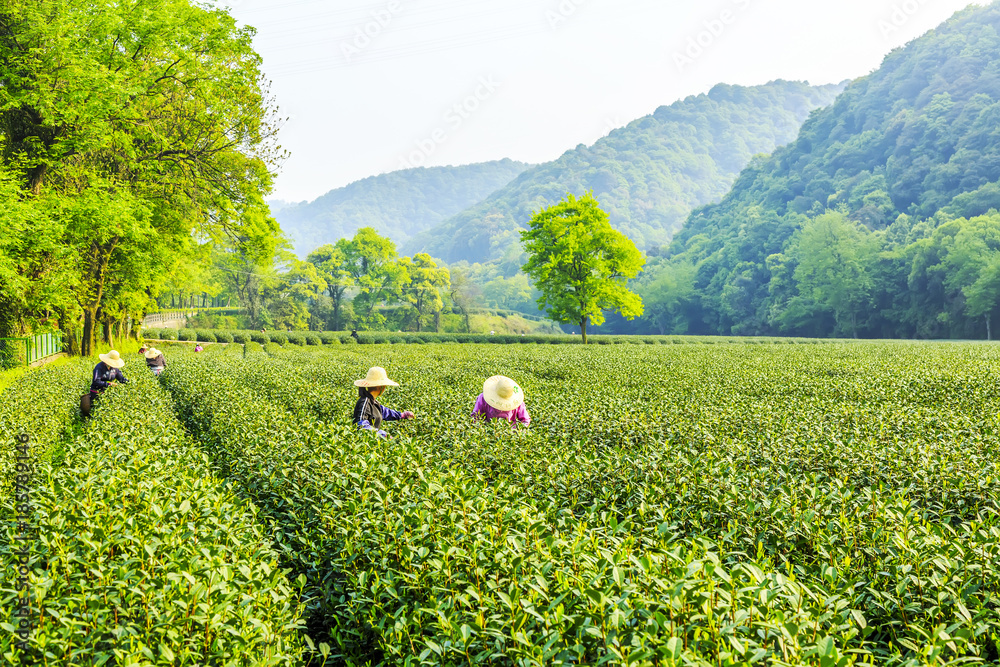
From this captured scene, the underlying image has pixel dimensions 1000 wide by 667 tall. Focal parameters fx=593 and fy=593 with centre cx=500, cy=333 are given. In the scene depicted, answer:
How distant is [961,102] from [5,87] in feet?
356

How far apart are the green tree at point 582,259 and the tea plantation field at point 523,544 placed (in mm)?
31387

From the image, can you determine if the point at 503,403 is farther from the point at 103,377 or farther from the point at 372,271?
the point at 372,271

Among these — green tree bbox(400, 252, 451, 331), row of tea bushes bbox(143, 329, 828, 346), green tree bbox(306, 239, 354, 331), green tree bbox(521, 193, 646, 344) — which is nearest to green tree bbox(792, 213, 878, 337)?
row of tea bushes bbox(143, 329, 828, 346)

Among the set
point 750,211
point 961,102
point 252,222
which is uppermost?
point 961,102

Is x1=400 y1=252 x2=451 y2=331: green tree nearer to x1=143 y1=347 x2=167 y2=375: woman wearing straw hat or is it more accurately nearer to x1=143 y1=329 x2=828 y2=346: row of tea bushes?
x1=143 y1=329 x2=828 y2=346: row of tea bushes

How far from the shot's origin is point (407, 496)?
13.5 feet

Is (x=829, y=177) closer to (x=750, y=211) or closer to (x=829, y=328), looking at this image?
(x=750, y=211)

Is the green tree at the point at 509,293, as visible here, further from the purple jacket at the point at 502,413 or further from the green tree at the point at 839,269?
the purple jacket at the point at 502,413

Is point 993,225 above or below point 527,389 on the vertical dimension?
above

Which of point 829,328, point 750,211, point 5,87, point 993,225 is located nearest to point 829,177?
point 750,211

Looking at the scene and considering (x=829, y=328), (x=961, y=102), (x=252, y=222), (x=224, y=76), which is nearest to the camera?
(x=224, y=76)

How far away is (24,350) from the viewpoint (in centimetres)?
2145

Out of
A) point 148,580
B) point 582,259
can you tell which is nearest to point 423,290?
point 582,259

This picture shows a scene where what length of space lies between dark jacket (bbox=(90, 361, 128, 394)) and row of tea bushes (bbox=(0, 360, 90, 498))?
44 cm
